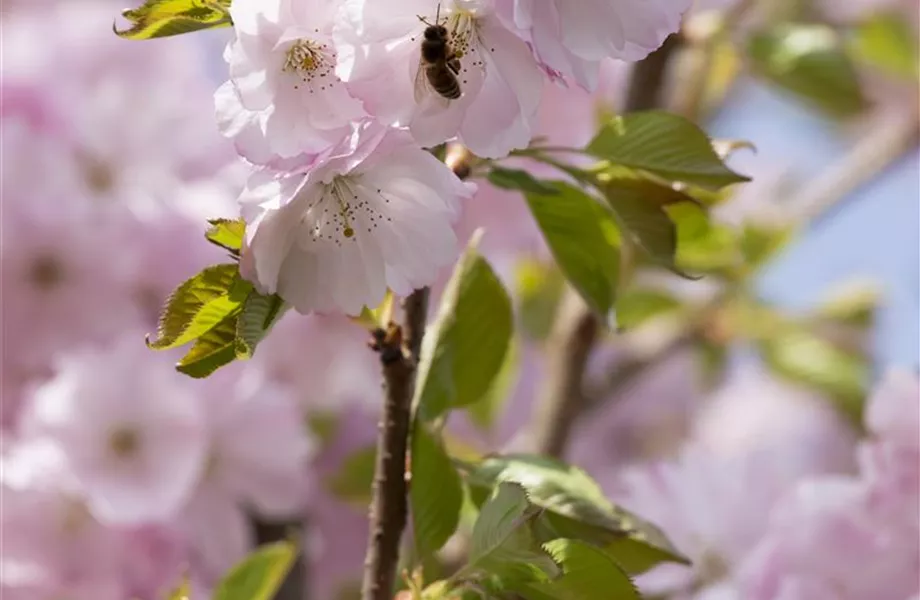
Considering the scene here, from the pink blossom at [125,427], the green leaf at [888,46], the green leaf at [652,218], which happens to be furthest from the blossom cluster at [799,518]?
the green leaf at [888,46]

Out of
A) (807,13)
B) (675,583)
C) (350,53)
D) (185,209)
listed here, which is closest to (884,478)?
(675,583)

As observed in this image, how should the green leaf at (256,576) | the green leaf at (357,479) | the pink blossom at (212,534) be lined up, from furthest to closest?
the pink blossom at (212,534) < the green leaf at (357,479) < the green leaf at (256,576)

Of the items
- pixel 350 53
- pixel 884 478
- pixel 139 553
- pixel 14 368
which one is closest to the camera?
pixel 350 53

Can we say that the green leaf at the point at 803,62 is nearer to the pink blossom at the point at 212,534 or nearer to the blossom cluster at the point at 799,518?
the blossom cluster at the point at 799,518

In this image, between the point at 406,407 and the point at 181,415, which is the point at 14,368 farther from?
the point at 406,407

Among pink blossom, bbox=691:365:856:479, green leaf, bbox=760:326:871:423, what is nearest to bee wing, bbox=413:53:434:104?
green leaf, bbox=760:326:871:423

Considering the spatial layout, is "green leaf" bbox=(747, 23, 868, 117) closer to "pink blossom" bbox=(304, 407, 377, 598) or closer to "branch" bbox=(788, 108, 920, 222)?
"branch" bbox=(788, 108, 920, 222)
